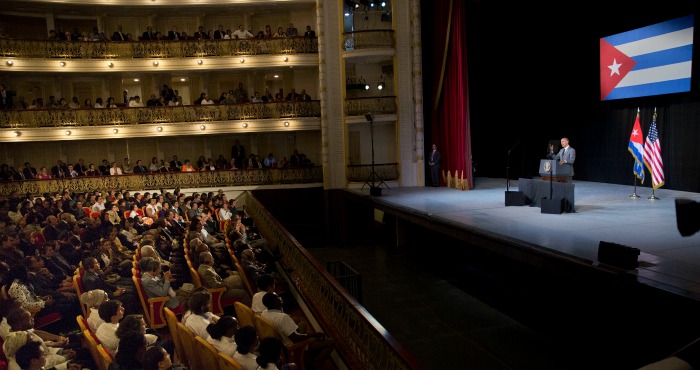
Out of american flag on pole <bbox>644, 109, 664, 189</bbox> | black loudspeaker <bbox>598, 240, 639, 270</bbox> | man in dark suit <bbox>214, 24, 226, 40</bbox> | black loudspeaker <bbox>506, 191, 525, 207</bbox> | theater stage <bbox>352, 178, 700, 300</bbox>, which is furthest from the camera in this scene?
man in dark suit <bbox>214, 24, 226, 40</bbox>

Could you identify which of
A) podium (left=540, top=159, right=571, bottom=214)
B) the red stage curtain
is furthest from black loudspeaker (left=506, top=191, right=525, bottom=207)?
the red stage curtain

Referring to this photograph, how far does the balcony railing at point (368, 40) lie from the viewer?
1533 cm

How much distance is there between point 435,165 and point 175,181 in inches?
307

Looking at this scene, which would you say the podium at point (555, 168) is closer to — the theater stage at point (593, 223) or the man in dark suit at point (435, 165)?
the theater stage at point (593, 223)

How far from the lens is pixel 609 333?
5.73 meters

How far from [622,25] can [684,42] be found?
184cm

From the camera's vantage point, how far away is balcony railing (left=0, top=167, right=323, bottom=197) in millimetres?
14641

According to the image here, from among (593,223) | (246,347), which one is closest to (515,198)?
(593,223)

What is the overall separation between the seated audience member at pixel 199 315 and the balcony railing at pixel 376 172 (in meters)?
11.4

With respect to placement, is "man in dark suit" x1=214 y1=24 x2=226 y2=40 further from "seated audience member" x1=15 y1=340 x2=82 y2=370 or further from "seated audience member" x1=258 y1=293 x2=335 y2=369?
"seated audience member" x1=15 y1=340 x2=82 y2=370

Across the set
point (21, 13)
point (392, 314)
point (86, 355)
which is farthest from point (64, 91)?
point (86, 355)

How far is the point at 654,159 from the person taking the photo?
9.38 m

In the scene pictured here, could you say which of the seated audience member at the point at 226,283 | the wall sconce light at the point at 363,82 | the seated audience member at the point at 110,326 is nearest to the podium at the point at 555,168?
the seated audience member at the point at 226,283

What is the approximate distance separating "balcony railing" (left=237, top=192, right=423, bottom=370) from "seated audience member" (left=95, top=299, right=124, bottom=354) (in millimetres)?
1795
